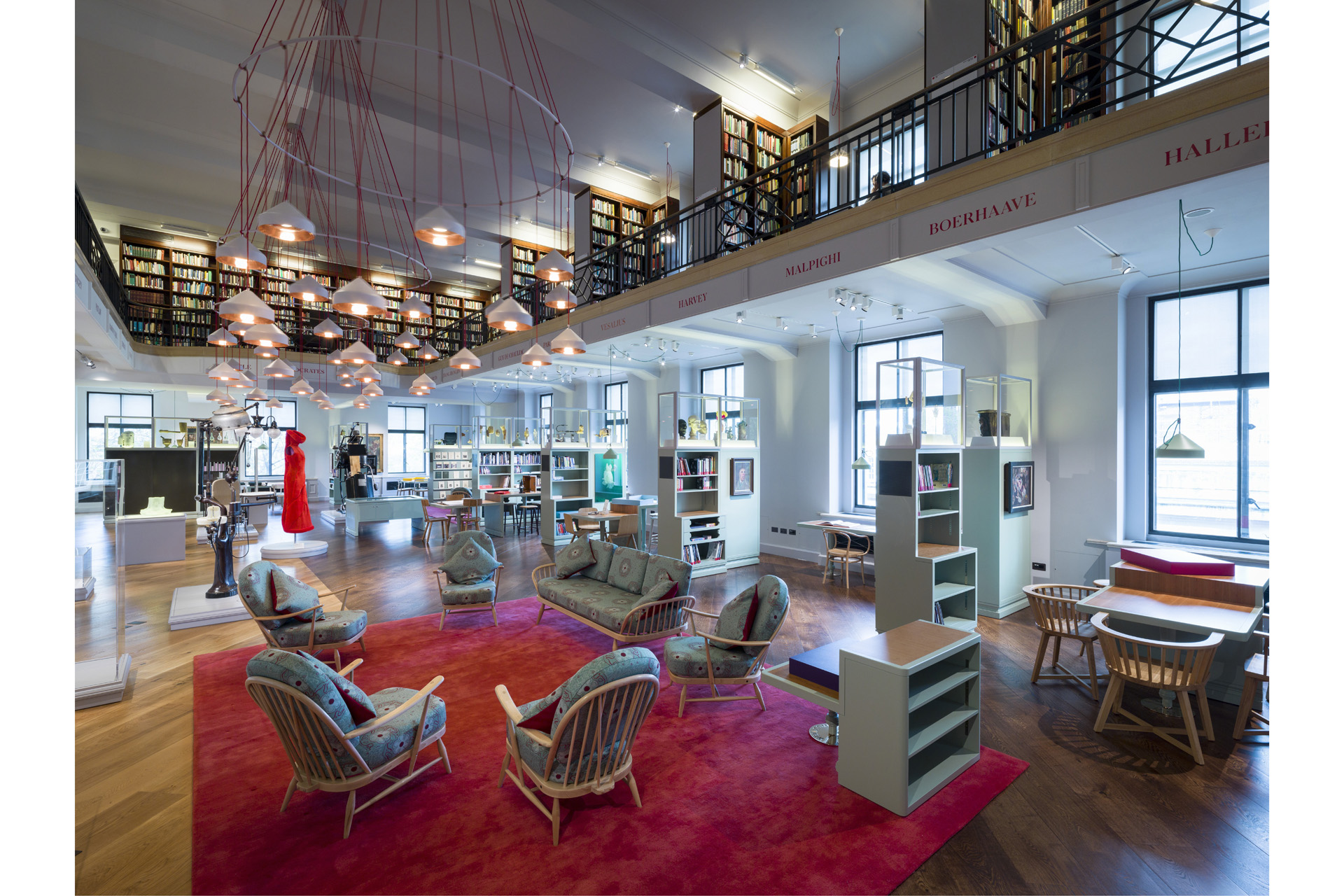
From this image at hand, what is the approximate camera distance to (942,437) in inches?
257

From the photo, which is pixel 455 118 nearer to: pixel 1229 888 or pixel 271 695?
pixel 271 695

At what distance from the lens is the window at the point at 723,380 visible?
40.2 feet

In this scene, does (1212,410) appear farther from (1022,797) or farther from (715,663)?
(715,663)

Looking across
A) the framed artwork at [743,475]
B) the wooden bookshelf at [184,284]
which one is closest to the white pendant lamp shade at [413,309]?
the framed artwork at [743,475]

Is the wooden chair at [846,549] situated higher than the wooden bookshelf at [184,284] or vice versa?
the wooden bookshelf at [184,284]

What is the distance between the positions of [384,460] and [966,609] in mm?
19133

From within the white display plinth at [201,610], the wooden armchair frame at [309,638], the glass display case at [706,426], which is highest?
the glass display case at [706,426]

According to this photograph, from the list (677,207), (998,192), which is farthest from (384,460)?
(998,192)

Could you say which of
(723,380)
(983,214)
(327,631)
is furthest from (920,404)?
(723,380)

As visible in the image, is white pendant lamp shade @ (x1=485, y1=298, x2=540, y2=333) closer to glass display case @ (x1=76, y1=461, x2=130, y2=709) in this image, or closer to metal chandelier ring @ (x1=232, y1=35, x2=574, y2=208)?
metal chandelier ring @ (x1=232, y1=35, x2=574, y2=208)

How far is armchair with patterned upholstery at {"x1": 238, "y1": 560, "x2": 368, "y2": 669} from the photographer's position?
502 cm

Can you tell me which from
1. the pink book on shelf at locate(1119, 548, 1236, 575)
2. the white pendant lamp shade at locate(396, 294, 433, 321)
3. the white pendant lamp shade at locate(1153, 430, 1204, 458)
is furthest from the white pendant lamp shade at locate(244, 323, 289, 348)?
the white pendant lamp shade at locate(1153, 430, 1204, 458)

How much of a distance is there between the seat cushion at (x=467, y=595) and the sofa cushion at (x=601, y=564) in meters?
1.09

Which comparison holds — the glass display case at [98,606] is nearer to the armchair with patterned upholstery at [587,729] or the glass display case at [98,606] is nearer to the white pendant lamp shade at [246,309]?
the white pendant lamp shade at [246,309]
